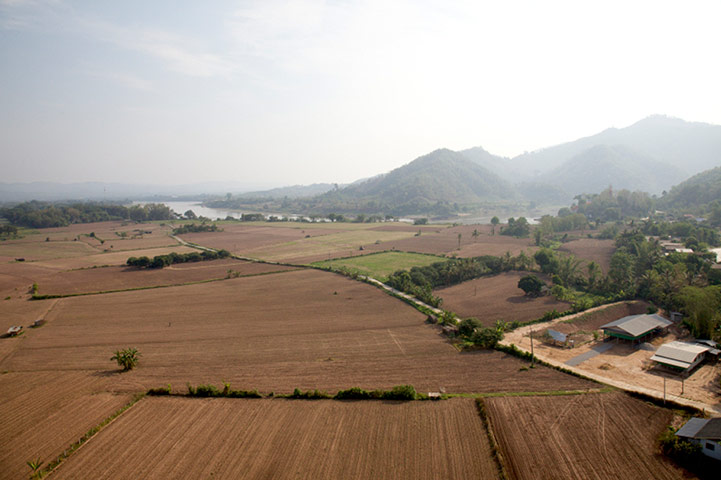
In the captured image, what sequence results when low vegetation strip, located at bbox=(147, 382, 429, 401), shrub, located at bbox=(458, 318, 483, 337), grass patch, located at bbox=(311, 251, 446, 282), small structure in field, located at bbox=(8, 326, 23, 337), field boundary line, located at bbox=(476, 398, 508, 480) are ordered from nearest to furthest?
field boundary line, located at bbox=(476, 398, 508, 480) → low vegetation strip, located at bbox=(147, 382, 429, 401) → shrub, located at bbox=(458, 318, 483, 337) → small structure in field, located at bbox=(8, 326, 23, 337) → grass patch, located at bbox=(311, 251, 446, 282)

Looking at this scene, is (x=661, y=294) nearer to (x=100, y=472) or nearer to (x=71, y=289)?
(x=100, y=472)

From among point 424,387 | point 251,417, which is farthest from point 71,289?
point 424,387

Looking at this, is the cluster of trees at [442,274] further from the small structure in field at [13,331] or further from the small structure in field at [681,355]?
the small structure in field at [13,331]

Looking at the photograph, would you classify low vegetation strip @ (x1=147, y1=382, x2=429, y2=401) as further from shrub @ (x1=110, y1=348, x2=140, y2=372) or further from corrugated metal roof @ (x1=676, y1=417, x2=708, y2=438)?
corrugated metal roof @ (x1=676, y1=417, x2=708, y2=438)

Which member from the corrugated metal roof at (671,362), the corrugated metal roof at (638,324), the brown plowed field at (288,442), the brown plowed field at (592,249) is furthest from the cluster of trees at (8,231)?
the brown plowed field at (592,249)

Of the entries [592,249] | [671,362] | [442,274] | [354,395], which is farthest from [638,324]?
[592,249]

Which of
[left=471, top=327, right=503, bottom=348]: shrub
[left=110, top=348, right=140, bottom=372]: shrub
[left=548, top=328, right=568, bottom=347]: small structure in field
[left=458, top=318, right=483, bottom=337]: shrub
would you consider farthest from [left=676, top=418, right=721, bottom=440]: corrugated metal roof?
[left=110, top=348, right=140, bottom=372]: shrub
